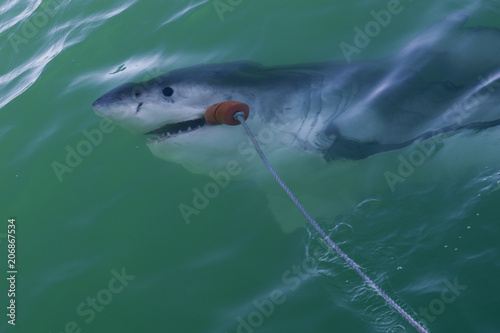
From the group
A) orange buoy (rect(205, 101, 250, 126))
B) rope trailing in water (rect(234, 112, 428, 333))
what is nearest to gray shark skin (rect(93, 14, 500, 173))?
orange buoy (rect(205, 101, 250, 126))

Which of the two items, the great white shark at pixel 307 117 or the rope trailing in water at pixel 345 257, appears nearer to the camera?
the rope trailing in water at pixel 345 257

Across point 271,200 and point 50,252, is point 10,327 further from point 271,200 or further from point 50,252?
point 271,200

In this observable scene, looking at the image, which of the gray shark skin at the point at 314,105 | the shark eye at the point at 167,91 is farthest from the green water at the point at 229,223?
the shark eye at the point at 167,91

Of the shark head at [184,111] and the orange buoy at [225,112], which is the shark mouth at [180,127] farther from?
the orange buoy at [225,112]

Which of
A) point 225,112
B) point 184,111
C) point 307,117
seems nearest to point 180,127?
point 184,111

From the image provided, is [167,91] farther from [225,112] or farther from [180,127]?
[225,112]

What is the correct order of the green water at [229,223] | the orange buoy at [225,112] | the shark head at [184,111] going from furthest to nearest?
the shark head at [184,111] → the orange buoy at [225,112] → the green water at [229,223]
